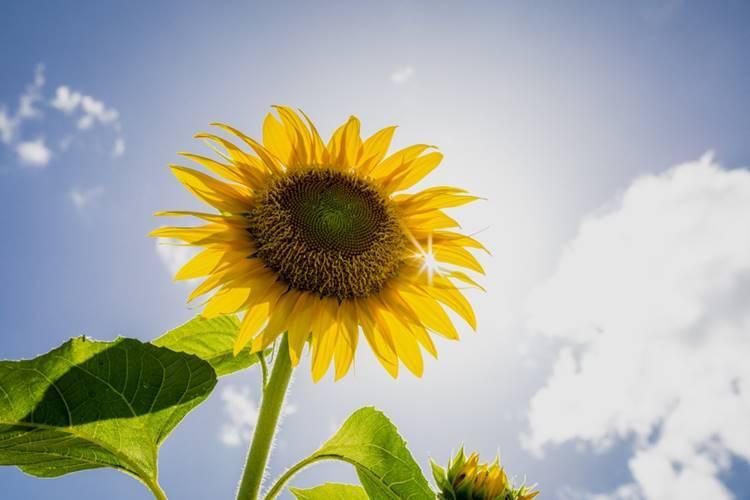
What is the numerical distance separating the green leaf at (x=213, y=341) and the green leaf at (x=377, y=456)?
0.44m

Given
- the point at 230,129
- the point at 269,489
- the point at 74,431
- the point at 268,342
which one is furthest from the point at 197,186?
the point at 269,489

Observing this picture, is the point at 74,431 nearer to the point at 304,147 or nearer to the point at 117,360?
the point at 117,360

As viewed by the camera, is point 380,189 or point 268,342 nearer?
point 268,342

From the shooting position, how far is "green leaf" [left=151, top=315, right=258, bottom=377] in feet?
7.99

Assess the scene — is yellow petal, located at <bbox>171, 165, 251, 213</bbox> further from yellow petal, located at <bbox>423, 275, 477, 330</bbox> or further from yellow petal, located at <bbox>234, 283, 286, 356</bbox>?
yellow petal, located at <bbox>423, 275, 477, 330</bbox>

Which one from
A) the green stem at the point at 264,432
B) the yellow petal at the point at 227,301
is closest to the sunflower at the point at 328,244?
the yellow petal at the point at 227,301

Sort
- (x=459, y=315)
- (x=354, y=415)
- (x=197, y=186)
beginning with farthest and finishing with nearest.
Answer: (x=459, y=315) < (x=197, y=186) < (x=354, y=415)

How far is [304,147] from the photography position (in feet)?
9.16

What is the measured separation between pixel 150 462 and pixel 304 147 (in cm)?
139

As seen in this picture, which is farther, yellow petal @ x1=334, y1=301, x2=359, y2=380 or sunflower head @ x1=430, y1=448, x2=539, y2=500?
sunflower head @ x1=430, y1=448, x2=539, y2=500

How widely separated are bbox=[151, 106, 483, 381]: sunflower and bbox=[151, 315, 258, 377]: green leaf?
0.09 meters

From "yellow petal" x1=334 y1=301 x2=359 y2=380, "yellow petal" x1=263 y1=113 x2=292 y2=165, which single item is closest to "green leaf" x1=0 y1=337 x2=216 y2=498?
"yellow petal" x1=334 y1=301 x2=359 y2=380

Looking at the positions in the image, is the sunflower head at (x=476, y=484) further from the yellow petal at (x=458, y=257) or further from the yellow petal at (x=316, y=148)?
the yellow petal at (x=316, y=148)

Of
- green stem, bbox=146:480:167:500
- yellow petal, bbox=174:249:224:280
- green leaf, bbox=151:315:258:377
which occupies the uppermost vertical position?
yellow petal, bbox=174:249:224:280
